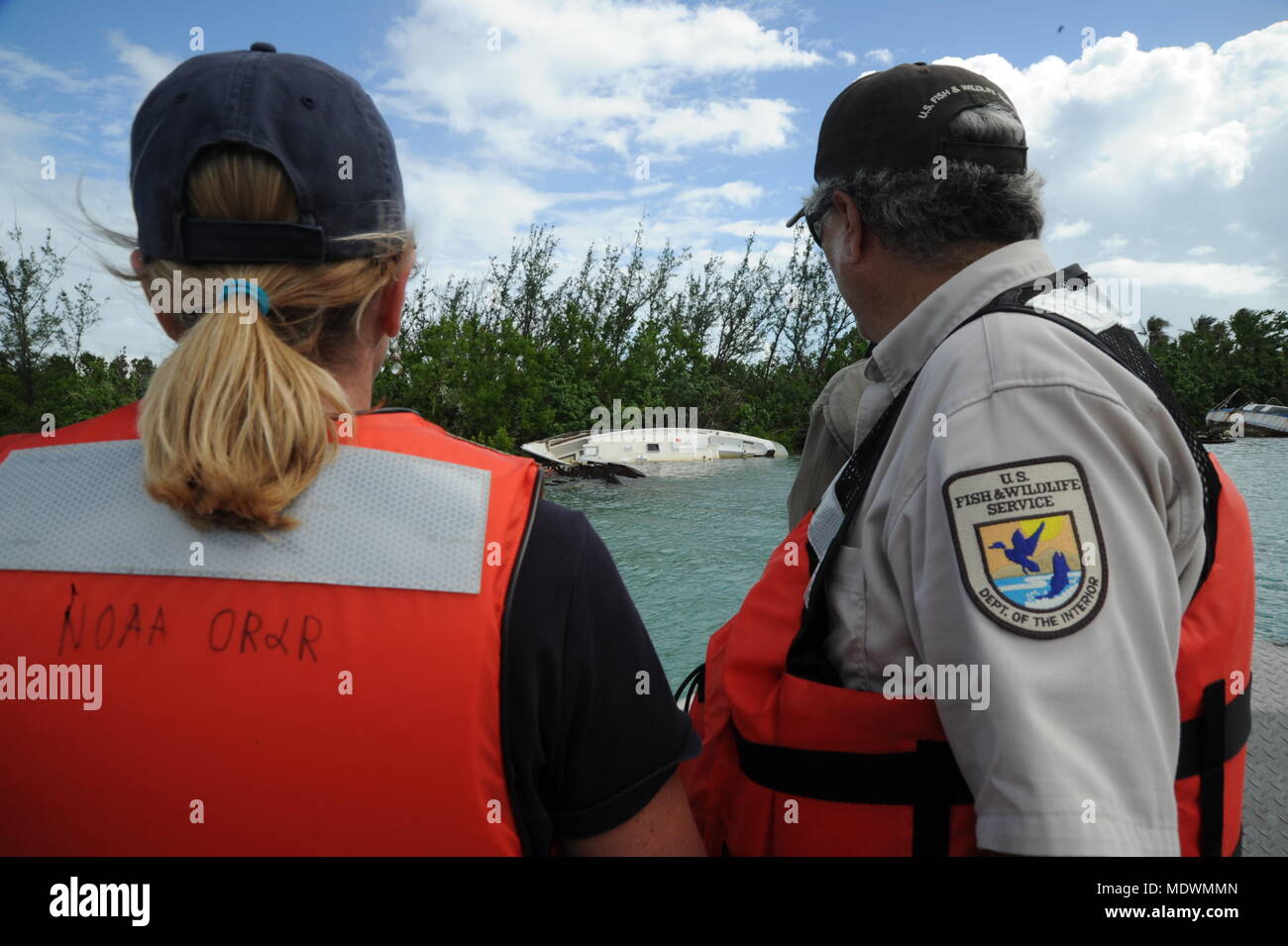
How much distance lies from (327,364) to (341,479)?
0.62 ft

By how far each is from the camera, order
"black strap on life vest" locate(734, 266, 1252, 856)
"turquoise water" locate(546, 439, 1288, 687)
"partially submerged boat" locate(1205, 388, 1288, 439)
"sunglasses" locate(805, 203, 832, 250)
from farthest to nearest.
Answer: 1. "partially submerged boat" locate(1205, 388, 1288, 439)
2. "turquoise water" locate(546, 439, 1288, 687)
3. "sunglasses" locate(805, 203, 832, 250)
4. "black strap on life vest" locate(734, 266, 1252, 856)

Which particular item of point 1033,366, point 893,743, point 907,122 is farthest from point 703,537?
point 1033,366

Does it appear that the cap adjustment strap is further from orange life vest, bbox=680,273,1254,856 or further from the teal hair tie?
orange life vest, bbox=680,273,1254,856

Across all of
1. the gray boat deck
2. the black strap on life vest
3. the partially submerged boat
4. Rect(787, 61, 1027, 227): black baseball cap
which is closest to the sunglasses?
Rect(787, 61, 1027, 227): black baseball cap

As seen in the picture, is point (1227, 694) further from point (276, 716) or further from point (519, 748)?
point (276, 716)

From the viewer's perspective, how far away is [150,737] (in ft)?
3.10

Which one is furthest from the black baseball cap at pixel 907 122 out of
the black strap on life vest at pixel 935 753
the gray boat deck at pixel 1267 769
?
the gray boat deck at pixel 1267 769

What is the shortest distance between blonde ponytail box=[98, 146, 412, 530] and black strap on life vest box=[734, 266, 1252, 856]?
792 mm

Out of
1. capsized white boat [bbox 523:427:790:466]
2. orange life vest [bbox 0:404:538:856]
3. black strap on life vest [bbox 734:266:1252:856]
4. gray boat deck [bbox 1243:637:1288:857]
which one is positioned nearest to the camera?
orange life vest [bbox 0:404:538:856]

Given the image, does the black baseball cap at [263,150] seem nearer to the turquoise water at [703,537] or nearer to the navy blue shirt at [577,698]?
the navy blue shirt at [577,698]

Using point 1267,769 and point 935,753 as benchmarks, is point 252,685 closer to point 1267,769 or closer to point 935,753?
point 935,753

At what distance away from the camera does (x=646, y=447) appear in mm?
18844

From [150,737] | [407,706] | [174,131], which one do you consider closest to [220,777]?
[150,737]

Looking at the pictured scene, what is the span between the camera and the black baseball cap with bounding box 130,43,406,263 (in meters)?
1.04
